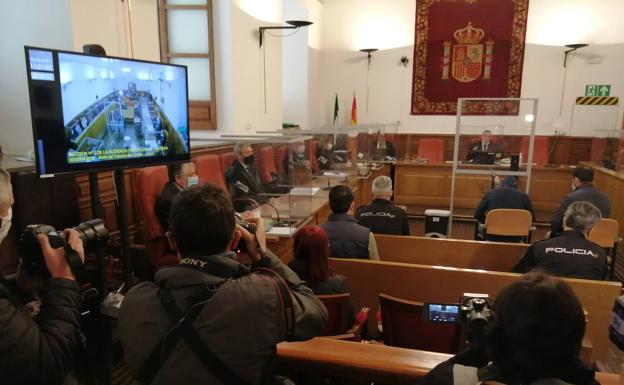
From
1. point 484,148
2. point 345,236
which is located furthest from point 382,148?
point 345,236

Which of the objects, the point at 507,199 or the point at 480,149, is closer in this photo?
the point at 507,199

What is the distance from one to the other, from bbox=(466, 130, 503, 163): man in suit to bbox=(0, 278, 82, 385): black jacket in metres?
5.31

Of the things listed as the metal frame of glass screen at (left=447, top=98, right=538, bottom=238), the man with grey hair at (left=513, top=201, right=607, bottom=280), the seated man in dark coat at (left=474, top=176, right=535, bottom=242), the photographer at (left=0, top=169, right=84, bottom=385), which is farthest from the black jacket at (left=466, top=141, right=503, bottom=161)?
the photographer at (left=0, top=169, right=84, bottom=385)

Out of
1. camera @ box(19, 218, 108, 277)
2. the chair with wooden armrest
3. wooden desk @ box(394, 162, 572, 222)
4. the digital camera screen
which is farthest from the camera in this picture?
wooden desk @ box(394, 162, 572, 222)

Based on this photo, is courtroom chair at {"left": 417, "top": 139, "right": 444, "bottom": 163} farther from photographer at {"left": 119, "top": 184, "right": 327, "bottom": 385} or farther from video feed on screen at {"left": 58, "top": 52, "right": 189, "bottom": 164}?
photographer at {"left": 119, "top": 184, "right": 327, "bottom": 385}

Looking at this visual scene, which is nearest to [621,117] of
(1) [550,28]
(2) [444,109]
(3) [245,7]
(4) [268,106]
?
(1) [550,28]

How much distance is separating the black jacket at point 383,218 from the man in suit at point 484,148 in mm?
2571

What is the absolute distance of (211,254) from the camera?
1.11 m

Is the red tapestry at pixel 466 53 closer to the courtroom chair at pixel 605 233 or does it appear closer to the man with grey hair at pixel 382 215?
the courtroom chair at pixel 605 233

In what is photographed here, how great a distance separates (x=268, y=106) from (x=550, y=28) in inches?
227

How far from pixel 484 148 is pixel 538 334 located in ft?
17.3

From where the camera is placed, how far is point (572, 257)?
2646 millimetres

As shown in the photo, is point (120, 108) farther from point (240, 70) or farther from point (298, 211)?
point (240, 70)

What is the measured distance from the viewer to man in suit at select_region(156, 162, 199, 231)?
3000 millimetres
